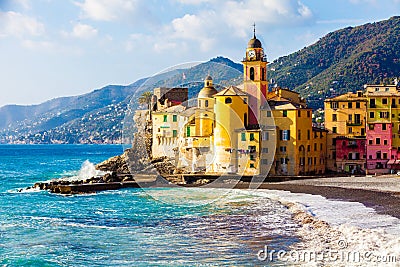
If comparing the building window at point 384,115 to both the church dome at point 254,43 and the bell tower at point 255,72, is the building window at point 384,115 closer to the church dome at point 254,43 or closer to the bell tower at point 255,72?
the bell tower at point 255,72

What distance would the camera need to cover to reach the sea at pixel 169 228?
2425cm

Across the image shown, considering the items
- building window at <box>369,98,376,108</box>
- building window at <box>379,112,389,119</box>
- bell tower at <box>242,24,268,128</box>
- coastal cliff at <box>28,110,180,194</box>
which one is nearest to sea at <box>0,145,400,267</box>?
coastal cliff at <box>28,110,180,194</box>

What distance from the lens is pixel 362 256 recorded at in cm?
2230

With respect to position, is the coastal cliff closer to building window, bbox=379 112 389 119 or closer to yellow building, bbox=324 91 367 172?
yellow building, bbox=324 91 367 172

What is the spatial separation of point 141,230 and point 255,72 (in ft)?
104

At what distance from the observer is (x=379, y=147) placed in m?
56.7

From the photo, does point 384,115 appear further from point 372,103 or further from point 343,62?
point 343,62

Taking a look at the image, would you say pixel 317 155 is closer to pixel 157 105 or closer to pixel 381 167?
pixel 381 167

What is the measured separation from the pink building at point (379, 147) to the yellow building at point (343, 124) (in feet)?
4.98

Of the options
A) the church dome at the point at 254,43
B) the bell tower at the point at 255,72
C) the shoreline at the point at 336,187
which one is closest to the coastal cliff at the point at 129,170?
the shoreline at the point at 336,187

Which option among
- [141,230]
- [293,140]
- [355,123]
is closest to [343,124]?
[355,123]

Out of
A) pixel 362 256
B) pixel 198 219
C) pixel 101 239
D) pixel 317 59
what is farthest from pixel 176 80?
pixel 317 59

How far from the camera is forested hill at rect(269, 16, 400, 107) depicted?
119m

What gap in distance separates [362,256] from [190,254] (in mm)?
6388
